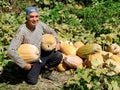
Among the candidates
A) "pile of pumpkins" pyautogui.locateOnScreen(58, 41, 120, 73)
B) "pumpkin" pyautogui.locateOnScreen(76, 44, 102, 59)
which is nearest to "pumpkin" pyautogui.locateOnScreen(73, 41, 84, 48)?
"pile of pumpkins" pyautogui.locateOnScreen(58, 41, 120, 73)

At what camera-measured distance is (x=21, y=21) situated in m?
9.52

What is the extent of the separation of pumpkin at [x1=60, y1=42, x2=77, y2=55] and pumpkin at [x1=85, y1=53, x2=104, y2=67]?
0.41m

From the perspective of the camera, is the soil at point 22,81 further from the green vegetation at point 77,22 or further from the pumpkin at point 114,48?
the pumpkin at point 114,48

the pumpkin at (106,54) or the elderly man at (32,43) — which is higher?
the elderly man at (32,43)

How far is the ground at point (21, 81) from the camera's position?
7.30 meters

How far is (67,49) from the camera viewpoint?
26.7ft

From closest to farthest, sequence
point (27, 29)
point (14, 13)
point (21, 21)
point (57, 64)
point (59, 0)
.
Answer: point (27, 29) → point (57, 64) → point (21, 21) → point (14, 13) → point (59, 0)

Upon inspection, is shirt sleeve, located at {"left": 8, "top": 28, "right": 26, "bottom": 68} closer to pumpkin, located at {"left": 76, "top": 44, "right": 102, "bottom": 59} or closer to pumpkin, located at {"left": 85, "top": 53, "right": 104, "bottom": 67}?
pumpkin, located at {"left": 85, "top": 53, "right": 104, "bottom": 67}

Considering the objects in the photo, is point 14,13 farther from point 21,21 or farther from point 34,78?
point 34,78

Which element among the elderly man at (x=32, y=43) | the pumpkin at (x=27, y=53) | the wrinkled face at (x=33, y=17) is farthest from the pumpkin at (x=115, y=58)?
the wrinkled face at (x=33, y=17)

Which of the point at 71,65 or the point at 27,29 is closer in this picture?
the point at 27,29

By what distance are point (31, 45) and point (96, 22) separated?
2.60 meters

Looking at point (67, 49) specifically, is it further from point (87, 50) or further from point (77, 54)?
point (87, 50)

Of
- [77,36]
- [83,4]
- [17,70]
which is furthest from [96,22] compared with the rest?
[17,70]
